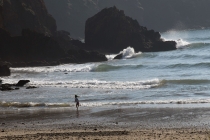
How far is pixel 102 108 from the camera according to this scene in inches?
789

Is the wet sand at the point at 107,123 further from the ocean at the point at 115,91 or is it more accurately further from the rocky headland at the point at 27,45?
the rocky headland at the point at 27,45

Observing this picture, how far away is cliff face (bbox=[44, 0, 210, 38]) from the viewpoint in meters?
143

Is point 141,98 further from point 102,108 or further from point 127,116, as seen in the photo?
point 127,116

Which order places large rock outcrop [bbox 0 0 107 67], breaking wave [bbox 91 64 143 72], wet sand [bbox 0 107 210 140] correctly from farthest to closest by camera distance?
large rock outcrop [bbox 0 0 107 67] → breaking wave [bbox 91 64 143 72] → wet sand [bbox 0 107 210 140]

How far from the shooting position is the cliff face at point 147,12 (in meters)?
143

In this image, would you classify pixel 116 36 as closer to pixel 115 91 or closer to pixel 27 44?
pixel 27 44

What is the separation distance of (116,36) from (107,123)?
44.1 metres

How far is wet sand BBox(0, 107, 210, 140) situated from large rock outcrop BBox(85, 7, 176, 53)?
4035 cm

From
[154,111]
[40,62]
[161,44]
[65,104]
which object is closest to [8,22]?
[40,62]

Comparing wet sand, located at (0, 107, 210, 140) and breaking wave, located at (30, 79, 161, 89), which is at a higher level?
breaking wave, located at (30, 79, 161, 89)

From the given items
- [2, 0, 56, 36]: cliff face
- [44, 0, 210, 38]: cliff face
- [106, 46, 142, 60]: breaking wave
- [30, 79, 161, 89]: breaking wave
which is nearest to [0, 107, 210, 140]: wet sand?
[30, 79, 161, 89]: breaking wave

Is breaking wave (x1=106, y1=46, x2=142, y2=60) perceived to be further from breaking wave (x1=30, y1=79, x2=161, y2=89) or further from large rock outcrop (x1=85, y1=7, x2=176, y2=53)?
breaking wave (x1=30, y1=79, x2=161, y2=89)

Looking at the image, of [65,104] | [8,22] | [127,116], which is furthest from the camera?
[8,22]

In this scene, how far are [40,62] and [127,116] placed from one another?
28808 millimetres
